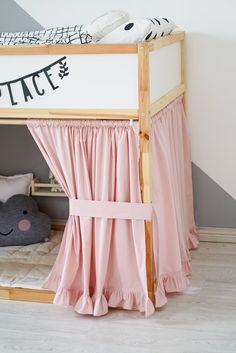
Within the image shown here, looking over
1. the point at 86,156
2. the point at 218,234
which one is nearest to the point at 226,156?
the point at 218,234

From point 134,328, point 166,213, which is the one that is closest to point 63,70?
point 166,213

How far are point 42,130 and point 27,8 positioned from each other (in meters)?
1.11

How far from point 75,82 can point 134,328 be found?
975 mm

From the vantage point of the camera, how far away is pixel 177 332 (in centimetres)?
241

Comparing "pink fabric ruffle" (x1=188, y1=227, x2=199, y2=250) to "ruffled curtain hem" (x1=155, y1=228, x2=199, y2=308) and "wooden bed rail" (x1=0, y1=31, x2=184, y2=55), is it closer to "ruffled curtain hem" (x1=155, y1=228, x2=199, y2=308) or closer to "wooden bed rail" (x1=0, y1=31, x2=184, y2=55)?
"ruffled curtain hem" (x1=155, y1=228, x2=199, y2=308)

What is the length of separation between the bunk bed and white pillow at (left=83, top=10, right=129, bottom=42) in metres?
0.12

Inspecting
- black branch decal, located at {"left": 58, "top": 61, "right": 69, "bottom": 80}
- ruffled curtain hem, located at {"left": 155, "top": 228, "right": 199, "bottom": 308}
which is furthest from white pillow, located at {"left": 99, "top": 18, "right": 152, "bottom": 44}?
ruffled curtain hem, located at {"left": 155, "top": 228, "right": 199, "bottom": 308}

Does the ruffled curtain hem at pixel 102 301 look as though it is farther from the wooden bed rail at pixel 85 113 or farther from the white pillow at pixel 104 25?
the white pillow at pixel 104 25

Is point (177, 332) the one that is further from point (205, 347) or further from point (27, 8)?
point (27, 8)

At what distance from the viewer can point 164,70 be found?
9.25 feet

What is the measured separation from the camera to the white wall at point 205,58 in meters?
3.19

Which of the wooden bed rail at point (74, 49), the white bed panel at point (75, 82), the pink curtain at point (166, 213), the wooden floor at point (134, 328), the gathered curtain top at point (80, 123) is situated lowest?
the wooden floor at point (134, 328)

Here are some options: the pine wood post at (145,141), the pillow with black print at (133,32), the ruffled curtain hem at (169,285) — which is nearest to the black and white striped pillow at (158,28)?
the pillow with black print at (133,32)

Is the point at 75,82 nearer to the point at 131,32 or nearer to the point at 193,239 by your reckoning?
the point at 131,32
